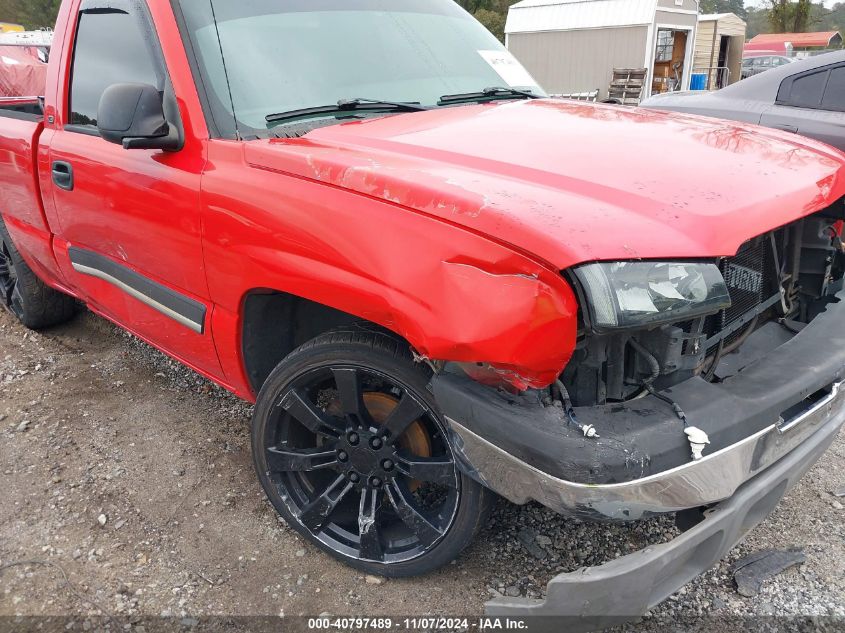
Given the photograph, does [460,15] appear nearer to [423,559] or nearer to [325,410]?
[325,410]

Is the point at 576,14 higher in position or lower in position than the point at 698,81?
higher

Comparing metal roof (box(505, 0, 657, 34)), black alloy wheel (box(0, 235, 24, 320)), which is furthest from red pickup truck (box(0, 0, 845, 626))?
metal roof (box(505, 0, 657, 34))

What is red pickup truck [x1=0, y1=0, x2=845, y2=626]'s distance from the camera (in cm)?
154

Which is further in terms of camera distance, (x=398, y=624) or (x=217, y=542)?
(x=217, y=542)

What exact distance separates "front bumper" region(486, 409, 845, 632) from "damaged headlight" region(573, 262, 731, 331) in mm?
551

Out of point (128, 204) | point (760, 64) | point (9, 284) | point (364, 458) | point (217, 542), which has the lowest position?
point (217, 542)

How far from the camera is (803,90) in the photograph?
4637 mm

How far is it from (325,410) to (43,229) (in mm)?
1996

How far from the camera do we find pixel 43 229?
332 cm

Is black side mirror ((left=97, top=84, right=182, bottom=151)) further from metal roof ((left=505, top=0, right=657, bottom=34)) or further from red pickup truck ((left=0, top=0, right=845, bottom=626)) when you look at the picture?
metal roof ((left=505, top=0, right=657, bottom=34))

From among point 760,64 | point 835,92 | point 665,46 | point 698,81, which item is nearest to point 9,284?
point 835,92

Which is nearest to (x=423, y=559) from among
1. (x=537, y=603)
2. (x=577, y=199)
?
(x=537, y=603)

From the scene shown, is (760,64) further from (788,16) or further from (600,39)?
(788,16)

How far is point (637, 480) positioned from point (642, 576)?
259 mm
